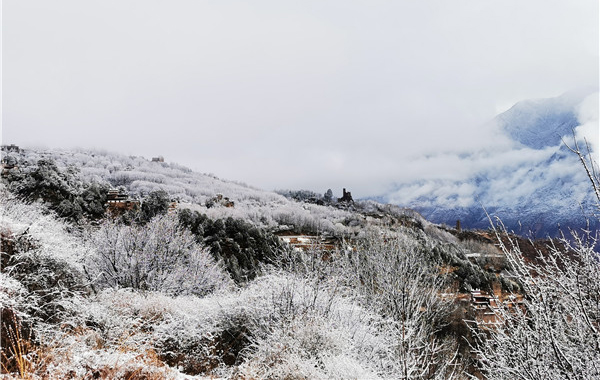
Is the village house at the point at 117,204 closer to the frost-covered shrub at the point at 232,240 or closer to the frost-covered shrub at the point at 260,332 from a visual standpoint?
the frost-covered shrub at the point at 232,240

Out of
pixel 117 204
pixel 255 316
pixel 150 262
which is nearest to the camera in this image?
pixel 255 316

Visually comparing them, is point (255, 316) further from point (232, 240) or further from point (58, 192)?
point (58, 192)

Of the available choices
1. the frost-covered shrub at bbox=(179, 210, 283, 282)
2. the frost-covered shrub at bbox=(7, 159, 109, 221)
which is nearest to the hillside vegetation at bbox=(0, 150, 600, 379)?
the frost-covered shrub at bbox=(179, 210, 283, 282)

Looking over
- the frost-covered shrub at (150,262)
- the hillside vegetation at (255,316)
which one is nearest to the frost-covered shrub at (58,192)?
the hillside vegetation at (255,316)

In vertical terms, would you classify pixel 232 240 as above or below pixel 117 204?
below

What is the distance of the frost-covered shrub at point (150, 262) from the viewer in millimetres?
18203

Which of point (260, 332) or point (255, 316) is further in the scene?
point (255, 316)

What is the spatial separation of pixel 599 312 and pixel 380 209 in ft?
400

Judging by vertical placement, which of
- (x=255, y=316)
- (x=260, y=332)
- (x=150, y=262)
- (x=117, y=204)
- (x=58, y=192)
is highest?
(x=58, y=192)

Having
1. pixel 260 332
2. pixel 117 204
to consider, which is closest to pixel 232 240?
pixel 117 204

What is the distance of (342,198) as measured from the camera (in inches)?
5413

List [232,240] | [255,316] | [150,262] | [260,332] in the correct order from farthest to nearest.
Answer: [232,240], [150,262], [255,316], [260,332]

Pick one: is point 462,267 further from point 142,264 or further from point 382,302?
point 142,264

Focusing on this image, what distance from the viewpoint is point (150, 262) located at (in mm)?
19875
